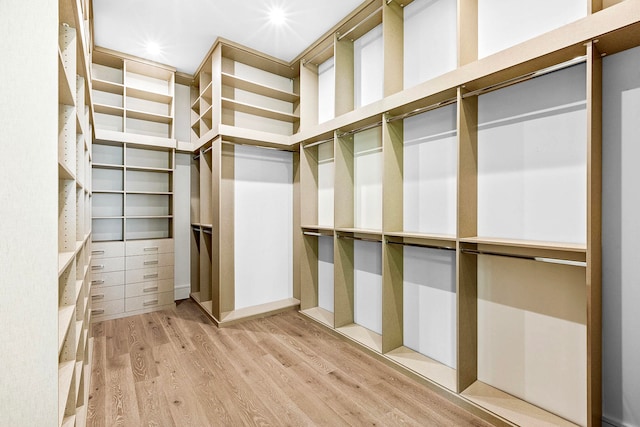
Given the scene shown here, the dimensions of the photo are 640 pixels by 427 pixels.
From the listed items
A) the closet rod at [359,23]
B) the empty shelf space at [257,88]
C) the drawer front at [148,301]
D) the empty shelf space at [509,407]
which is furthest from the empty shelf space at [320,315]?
the closet rod at [359,23]

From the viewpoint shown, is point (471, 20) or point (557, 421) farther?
point (471, 20)

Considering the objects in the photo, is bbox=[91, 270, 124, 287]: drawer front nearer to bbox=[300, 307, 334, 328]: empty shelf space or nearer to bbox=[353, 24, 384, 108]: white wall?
bbox=[300, 307, 334, 328]: empty shelf space

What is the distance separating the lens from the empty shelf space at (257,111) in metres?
3.62

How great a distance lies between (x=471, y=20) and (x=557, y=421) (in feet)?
8.21

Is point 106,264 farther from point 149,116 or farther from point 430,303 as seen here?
point 430,303

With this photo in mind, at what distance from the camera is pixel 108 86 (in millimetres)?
3701

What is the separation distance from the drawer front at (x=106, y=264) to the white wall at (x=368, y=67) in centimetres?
317

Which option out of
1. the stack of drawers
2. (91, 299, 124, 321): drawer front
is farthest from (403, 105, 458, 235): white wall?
(91, 299, 124, 321): drawer front

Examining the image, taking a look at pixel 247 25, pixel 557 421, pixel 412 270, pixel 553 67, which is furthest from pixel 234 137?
pixel 557 421

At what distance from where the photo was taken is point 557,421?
5.77 ft

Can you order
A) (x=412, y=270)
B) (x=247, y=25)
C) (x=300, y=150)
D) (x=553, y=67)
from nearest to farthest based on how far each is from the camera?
(x=553, y=67) → (x=412, y=270) → (x=247, y=25) → (x=300, y=150)

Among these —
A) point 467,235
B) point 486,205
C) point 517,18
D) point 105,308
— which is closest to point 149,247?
point 105,308

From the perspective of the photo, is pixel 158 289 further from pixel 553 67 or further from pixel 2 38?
pixel 553 67

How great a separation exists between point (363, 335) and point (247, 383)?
3.78 ft
